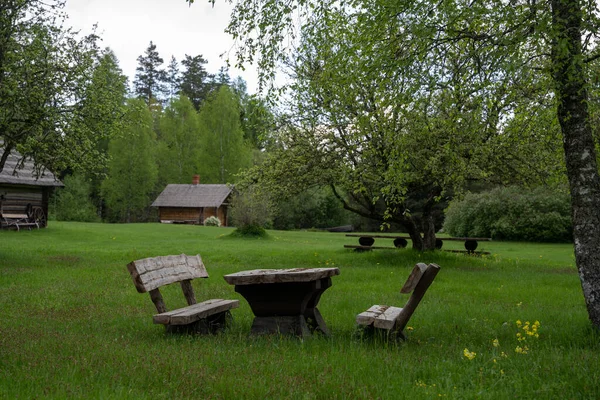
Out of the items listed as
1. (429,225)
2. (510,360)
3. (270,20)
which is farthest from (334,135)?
(510,360)

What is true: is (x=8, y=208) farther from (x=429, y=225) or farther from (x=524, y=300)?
(x=524, y=300)

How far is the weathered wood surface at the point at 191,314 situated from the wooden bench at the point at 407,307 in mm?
1965

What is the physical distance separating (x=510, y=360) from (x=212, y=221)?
46.6 meters

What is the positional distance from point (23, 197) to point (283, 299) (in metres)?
32.2

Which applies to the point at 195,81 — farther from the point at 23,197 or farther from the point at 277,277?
the point at 277,277

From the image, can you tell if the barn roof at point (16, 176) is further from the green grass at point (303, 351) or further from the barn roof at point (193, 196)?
the green grass at point (303, 351)

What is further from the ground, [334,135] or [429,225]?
[334,135]

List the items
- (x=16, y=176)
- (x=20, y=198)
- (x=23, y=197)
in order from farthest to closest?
(x=23, y=197) → (x=20, y=198) → (x=16, y=176)

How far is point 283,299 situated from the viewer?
265 inches

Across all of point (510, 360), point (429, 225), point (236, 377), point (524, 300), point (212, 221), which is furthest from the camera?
point (212, 221)

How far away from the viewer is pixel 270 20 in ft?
28.7

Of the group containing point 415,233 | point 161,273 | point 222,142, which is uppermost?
point 222,142

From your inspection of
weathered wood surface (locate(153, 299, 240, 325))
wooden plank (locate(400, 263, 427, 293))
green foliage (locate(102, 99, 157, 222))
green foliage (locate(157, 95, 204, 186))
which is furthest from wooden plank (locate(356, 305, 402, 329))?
green foliage (locate(157, 95, 204, 186))

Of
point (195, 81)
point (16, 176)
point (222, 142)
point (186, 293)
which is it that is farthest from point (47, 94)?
point (195, 81)
